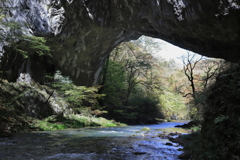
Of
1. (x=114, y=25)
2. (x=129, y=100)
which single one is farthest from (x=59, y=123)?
(x=129, y=100)

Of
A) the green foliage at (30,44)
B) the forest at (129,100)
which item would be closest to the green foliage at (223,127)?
the forest at (129,100)

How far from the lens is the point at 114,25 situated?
45.0 feet

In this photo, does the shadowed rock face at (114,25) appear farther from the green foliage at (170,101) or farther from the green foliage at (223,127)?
the green foliage at (170,101)

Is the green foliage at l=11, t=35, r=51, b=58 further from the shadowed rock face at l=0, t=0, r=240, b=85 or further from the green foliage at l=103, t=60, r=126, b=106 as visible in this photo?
the green foliage at l=103, t=60, r=126, b=106

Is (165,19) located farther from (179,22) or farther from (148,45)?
(148,45)

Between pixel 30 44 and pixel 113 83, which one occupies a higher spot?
pixel 30 44

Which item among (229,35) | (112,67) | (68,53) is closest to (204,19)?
(229,35)

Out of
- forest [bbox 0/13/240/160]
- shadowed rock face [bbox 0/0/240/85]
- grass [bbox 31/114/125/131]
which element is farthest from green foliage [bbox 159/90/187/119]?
grass [bbox 31/114/125/131]

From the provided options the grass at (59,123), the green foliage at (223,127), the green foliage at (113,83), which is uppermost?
the green foliage at (113,83)

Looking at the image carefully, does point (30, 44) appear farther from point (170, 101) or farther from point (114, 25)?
point (170, 101)

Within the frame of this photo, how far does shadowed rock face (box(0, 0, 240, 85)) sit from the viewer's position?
22.1 feet

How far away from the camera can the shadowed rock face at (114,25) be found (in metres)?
6.73

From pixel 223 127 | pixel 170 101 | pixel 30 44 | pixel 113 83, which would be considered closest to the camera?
pixel 223 127

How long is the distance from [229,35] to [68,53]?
11.9m
